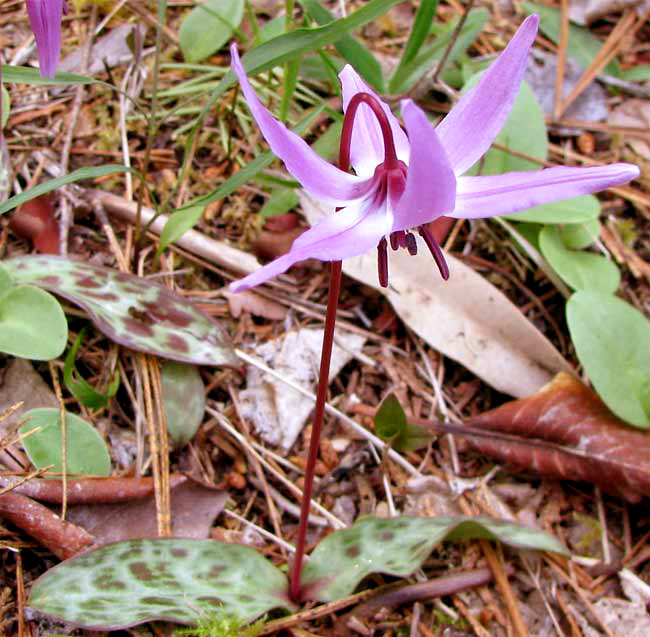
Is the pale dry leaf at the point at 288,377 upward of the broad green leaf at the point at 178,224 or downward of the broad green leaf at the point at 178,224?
downward

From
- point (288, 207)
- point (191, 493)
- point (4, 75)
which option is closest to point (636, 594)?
point (191, 493)

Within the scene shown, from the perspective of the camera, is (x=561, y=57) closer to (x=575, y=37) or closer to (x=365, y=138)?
(x=575, y=37)

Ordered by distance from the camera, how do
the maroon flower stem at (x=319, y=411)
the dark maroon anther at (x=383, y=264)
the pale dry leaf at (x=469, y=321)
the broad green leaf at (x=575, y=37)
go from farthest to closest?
the broad green leaf at (x=575, y=37), the pale dry leaf at (x=469, y=321), the maroon flower stem at (x=319, y=411), the dark maroon anther at (x=383, y=264)

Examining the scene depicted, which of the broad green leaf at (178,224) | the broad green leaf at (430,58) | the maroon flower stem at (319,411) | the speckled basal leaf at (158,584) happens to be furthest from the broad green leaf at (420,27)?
the speckled basal leaf at (158,584)

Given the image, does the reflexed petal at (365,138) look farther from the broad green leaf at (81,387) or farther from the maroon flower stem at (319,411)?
the broad green leaf at (81,387)

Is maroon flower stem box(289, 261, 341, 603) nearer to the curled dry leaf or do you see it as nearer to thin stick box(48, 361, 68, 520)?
thin stick box(48, 361, 68, 520)

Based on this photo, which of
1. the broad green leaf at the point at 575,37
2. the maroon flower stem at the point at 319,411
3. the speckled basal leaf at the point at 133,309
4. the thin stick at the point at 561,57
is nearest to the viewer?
the maroon flower stem at the point at 319,411

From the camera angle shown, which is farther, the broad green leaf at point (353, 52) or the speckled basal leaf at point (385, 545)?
the broad green leaf at point (353, 52)

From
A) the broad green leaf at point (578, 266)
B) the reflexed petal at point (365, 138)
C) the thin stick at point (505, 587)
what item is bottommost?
the thin stick at point (505, 587)
